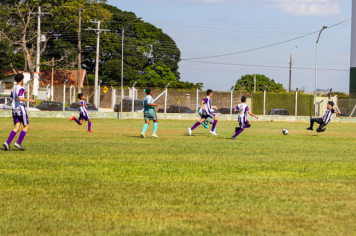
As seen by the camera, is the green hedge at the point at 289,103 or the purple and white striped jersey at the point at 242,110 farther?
the green hedge at the point at 289,103

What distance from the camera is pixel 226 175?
721 cm

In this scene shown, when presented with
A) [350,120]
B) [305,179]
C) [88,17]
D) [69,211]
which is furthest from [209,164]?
[88,17]

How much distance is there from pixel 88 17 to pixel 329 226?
178 feet

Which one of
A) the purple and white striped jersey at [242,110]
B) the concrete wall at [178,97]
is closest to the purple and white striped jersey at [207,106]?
the purple and white striped jersey at [242,110]

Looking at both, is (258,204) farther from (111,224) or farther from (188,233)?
(111,224)

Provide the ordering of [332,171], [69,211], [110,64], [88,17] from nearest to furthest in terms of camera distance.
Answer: [69,211], [332,171], [88,17], [110,64]

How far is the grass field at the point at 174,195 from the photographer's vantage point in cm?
424

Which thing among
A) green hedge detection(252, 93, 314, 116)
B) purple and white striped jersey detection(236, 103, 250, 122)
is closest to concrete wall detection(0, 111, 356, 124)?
green hedge detection(252, 93, 314, 116)

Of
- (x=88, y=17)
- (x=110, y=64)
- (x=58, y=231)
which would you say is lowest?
(x=58, y=231)

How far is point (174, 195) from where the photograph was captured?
221 inches

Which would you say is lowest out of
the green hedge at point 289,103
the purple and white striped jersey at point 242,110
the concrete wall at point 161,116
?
the concrete wall at point 161,116

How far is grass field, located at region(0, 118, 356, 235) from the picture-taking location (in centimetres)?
424

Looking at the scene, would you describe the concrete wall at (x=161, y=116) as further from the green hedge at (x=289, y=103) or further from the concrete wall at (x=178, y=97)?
the concrete wall at (x=178, y=97)

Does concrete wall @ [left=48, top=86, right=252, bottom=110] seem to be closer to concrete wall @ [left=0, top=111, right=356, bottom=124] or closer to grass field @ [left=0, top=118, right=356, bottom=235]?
→ concrete wall @ [left=0, top=111, right=356, bottom=124]
